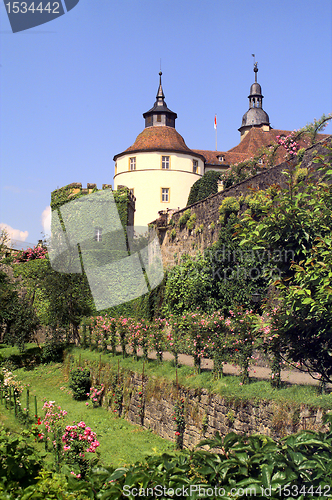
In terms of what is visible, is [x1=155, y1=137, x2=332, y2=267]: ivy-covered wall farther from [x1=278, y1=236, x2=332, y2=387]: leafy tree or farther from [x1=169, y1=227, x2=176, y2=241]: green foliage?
[x1=278, y1=236, x2=332, y2=387]: leafy tree

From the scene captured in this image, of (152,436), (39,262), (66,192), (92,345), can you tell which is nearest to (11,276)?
(39,262)

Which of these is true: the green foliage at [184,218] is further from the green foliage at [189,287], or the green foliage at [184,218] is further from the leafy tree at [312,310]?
the leafy tree at [312,310]

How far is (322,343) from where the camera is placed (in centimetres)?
620

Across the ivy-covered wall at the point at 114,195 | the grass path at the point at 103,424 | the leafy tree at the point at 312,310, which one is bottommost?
the grass path at the point at 103,424

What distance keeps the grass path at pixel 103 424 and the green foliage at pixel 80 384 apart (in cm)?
26

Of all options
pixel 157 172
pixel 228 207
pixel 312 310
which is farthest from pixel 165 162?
pixel 312 310

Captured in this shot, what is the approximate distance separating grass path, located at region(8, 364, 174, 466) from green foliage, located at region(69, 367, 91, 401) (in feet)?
0.86

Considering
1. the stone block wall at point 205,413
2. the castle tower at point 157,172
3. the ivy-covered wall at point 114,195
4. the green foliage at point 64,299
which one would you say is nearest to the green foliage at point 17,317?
the green foliage at point 64,299

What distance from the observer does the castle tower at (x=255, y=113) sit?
5580cm

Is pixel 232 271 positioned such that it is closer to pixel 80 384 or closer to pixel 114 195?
pixel 80 384

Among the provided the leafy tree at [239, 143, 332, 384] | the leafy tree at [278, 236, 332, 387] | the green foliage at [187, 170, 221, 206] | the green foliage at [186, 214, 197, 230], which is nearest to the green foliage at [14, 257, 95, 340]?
the green foliage at [186, 214, 197, 230]

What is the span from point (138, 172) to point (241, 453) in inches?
1435

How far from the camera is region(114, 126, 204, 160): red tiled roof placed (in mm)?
38750

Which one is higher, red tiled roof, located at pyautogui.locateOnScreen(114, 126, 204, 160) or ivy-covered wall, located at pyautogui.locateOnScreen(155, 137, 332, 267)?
red tiled roof, located at pyautogui.locateOnScreen(114, 126, 204, 160)
